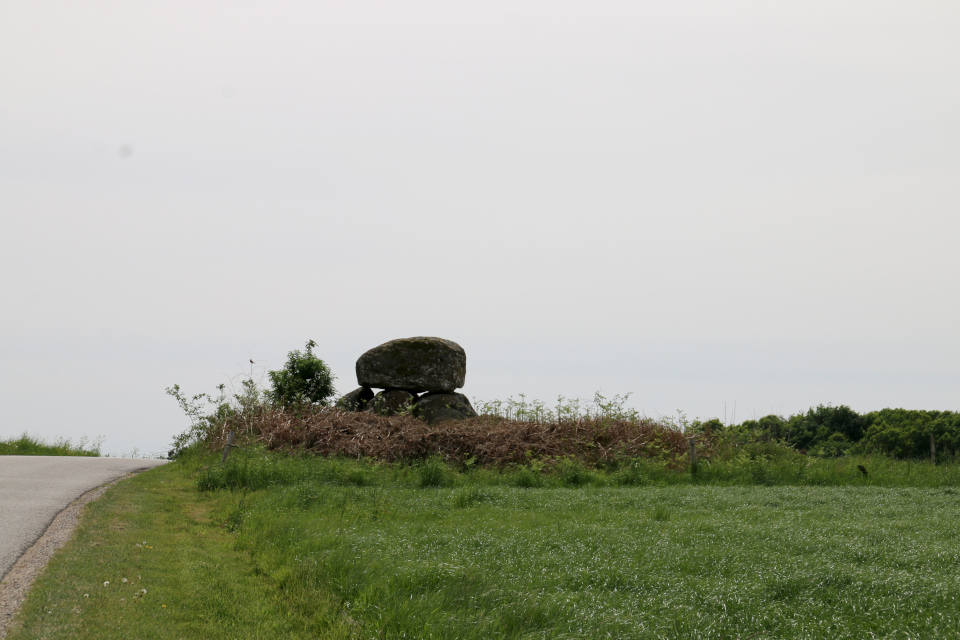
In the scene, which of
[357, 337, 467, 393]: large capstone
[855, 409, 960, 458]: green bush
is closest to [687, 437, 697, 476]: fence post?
[357, 337, 467, 393]: large capstone

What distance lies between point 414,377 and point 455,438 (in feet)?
15.7

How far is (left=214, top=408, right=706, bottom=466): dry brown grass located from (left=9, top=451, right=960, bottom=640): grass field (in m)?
5.20

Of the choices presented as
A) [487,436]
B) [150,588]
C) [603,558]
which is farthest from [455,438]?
[150,588]

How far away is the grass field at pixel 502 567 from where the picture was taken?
18.5 feet

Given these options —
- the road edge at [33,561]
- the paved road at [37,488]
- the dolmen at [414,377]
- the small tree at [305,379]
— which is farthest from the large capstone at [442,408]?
the road edge at [33,561]

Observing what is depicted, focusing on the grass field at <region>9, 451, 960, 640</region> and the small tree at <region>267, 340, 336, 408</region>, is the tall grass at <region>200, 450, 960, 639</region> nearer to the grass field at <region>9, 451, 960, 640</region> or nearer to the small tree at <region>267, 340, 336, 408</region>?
the grass field at <region>9, 451, 960, 640</region>

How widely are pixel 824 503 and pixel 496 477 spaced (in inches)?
259

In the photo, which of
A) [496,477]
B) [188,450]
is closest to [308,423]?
[188,450]

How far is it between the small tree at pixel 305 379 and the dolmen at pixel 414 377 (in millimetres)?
1484

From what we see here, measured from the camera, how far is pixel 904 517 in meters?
10.1

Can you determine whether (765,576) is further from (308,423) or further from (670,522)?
(308,423)

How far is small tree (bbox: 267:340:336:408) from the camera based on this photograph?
23.5 metres

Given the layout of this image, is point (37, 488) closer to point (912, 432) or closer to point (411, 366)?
point (411, 366)

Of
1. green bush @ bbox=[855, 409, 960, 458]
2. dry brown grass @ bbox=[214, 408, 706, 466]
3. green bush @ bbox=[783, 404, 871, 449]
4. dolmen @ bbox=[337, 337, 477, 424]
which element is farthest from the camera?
green bush @ bbox=[783, 404, 871, 449]
